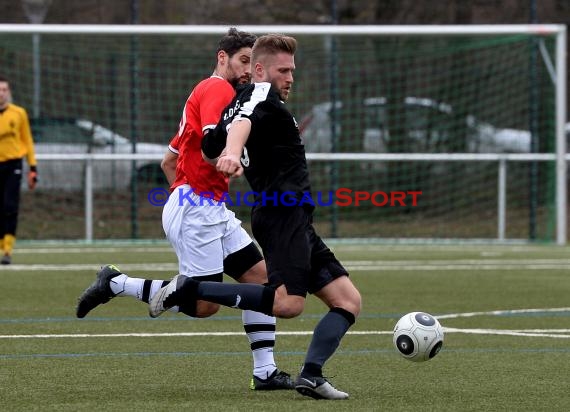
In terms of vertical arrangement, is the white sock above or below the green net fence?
below

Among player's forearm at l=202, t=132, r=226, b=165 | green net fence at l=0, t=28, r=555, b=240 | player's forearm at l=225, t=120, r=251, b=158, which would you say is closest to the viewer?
player's forearm at l=225, t=120, r=251, b=158

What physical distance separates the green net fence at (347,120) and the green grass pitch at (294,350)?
468 cm

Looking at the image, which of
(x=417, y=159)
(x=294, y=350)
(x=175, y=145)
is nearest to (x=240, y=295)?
(x=175, y=145)

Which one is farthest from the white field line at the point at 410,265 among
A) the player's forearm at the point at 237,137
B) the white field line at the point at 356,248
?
the player's forearm at the point at 237,137

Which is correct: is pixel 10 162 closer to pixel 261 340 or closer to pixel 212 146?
pixel 261 340

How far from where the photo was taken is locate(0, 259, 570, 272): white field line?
13.3m

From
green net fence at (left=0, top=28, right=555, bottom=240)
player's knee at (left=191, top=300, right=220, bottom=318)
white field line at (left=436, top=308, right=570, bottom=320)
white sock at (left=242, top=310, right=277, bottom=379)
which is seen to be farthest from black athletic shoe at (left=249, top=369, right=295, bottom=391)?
green net fence at (left=0, top=28, right=555, bottom=240)

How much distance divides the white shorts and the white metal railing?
1020cm

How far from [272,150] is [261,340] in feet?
3.63

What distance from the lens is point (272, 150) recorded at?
5.90m

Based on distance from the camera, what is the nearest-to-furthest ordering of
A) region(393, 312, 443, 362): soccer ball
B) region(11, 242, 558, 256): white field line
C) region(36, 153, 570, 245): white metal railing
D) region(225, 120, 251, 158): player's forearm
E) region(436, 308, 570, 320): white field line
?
region(225, 120, 251, 158): player's forearm
region(393, 312, 443, 362): soccer ball
region(436, 308, 570, 320): white field line
region(11, 242, 558, 256): white field line
region(36, 153, 570, 245): white metal railing

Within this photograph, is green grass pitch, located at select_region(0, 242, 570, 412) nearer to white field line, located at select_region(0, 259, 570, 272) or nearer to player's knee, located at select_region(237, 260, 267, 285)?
white field line, located at select_region(0, 259, 570, 272)

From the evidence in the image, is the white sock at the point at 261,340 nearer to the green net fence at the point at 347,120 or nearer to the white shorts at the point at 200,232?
the white shorts at the point at 200,232

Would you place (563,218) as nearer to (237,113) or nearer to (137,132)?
(137,132)
